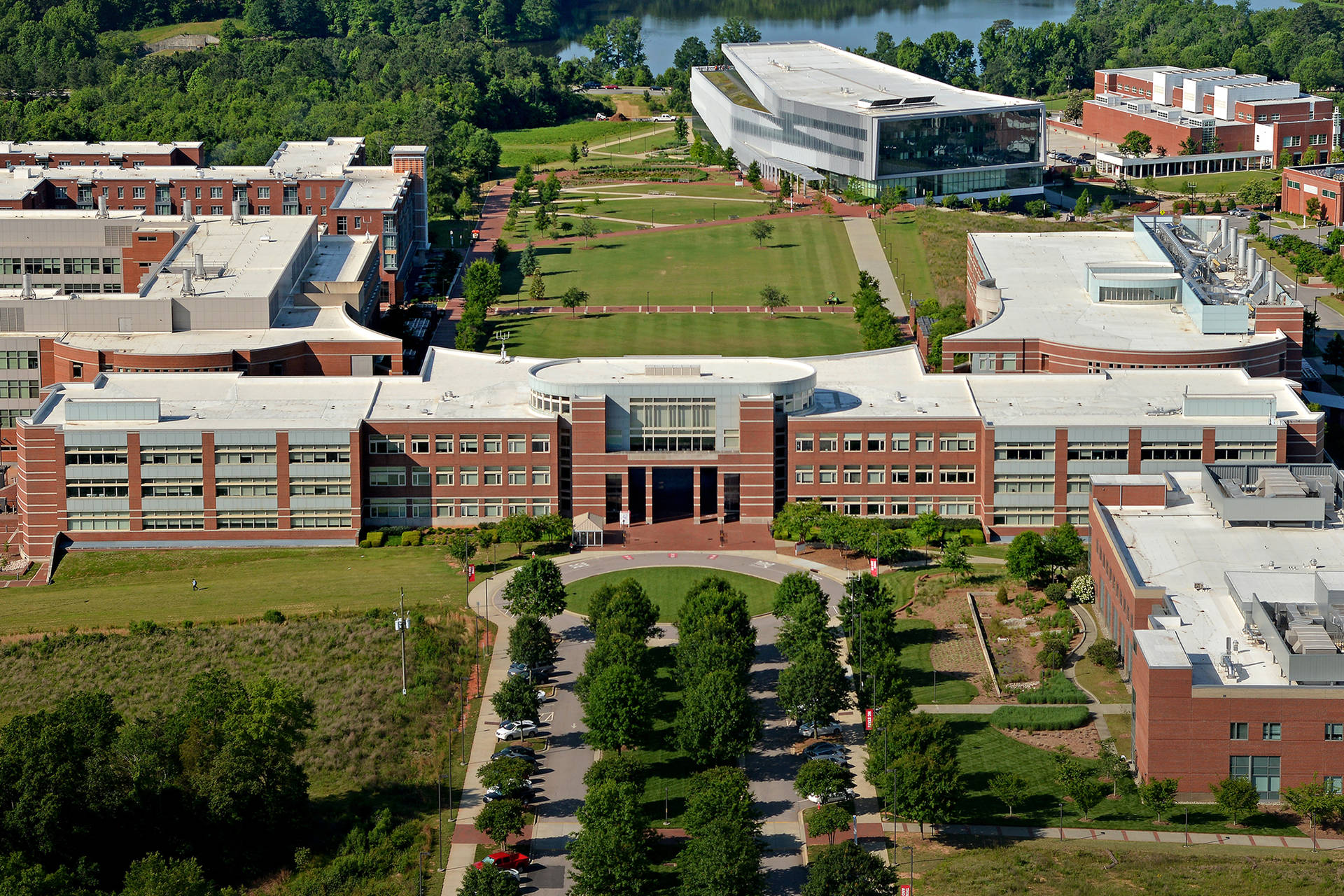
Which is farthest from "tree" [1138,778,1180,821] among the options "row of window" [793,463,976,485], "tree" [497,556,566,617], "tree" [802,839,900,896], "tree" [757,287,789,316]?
"tree" [757,287,789,316]

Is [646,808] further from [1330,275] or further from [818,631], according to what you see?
[1330,275]

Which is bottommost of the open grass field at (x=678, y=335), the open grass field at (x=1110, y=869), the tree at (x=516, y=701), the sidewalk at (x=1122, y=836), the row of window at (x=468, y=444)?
the open grass field at (x=1110, y=869)

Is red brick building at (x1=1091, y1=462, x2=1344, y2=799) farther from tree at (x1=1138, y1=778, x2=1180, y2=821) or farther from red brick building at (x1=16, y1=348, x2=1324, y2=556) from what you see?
red brick building at (x1=16, y1=348, x2=1324, y2=556)

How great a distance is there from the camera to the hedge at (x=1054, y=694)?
108 metres

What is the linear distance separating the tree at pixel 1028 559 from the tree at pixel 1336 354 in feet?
192

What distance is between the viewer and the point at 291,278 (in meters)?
168

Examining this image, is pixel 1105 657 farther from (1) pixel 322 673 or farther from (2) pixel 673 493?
(1) pixel 322 673

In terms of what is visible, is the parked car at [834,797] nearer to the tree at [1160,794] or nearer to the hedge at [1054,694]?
the tree at [1160,794]

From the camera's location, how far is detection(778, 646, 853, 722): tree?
103500mm

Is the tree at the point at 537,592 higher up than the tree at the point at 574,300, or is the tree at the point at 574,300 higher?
the tree at the point at 574,300

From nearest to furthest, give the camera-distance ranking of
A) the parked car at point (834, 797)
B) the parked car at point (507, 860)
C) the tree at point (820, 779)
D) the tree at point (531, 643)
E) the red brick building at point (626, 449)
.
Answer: the parked car at point (507, 860) → the tree at point (820, 779) → the parked car at point (834, 797) → the tree at point (531, 643) → the red brick building at point (626, 449)

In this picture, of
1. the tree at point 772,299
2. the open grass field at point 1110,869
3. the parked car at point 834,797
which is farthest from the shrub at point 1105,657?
the tree at point 772,299

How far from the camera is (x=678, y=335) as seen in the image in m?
185

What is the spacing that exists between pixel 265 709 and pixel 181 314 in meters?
65.0
